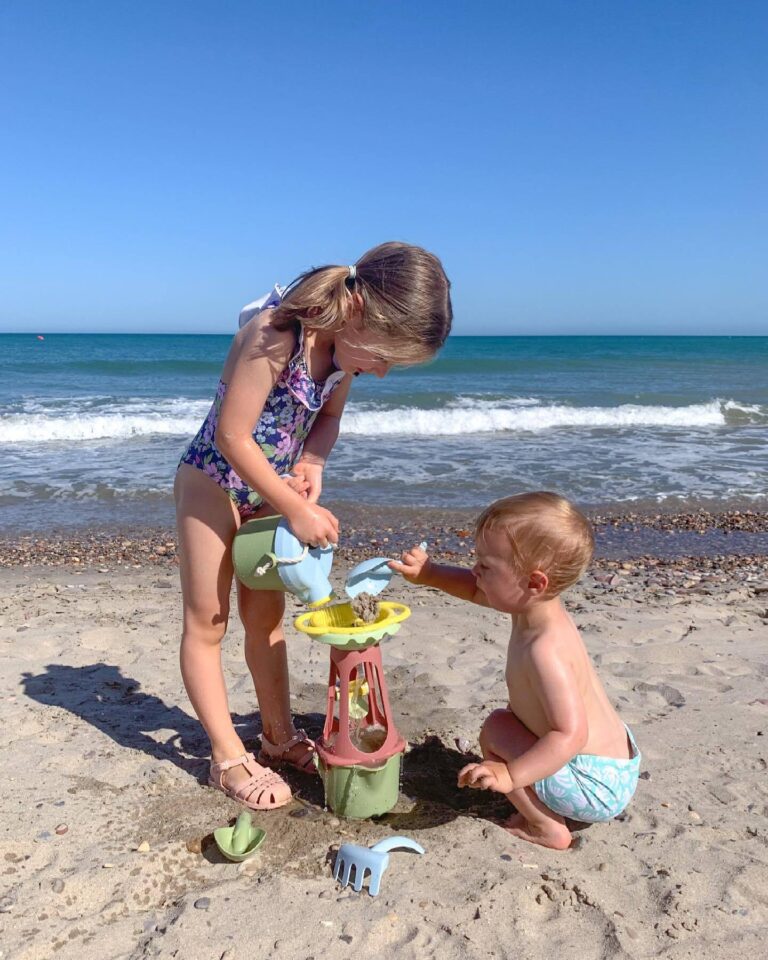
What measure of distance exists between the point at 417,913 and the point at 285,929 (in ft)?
1.09

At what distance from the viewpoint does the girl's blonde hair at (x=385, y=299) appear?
230 cm

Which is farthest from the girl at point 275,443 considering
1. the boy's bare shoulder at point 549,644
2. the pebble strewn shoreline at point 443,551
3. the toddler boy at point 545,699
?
the pebble strewn shoreline at point 443,551

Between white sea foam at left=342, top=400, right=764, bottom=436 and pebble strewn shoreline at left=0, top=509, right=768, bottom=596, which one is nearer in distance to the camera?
pebble strewn shoreline at left=0, top=509, right=768, bottom=596

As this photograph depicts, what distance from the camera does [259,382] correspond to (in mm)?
2355

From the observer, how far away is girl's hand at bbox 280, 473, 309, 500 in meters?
2.57

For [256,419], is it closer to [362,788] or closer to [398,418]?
[362,788]

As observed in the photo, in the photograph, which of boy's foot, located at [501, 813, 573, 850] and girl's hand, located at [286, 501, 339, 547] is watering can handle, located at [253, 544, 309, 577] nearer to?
girl's hand, located at [286, 501, 339, 547]

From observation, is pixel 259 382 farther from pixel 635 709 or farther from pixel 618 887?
pixel 635 709

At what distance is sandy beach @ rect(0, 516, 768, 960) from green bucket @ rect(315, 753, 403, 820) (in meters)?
0.05

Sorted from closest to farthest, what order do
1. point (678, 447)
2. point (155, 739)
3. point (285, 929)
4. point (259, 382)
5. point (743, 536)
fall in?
point (285, 929), point (259, 382), point (155, 739), point (743, 536), point (678, 447)

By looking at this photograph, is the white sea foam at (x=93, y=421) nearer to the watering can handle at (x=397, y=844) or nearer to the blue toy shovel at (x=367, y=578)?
the blue toy shovel at (x=367, y=578)

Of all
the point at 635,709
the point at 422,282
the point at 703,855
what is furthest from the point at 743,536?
the point at 422,282

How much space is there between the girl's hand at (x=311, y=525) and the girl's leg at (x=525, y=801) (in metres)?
0.78

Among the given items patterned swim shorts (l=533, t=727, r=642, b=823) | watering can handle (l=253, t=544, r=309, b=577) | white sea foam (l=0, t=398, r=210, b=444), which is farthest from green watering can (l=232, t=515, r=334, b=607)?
white sea foam (l=0, t=398, r=210, b=444)
